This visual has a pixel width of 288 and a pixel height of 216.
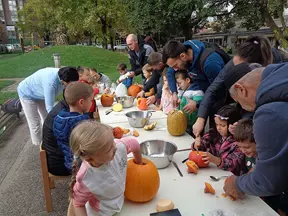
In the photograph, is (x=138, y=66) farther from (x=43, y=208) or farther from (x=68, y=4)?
(x=68, y=4)

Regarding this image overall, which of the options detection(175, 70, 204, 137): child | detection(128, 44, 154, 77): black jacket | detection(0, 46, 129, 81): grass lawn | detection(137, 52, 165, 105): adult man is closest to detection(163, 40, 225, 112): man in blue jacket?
detection(175, 70, 204, 137): child

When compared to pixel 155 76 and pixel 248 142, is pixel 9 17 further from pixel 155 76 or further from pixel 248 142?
pixel 248 142

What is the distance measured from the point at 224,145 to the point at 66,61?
584 inches

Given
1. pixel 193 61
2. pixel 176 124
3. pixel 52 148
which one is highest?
pixel 193 61

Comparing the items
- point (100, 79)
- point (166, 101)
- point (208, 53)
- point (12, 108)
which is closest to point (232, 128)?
point (208, 53)

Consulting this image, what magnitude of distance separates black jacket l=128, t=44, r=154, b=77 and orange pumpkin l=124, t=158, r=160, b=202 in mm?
3653

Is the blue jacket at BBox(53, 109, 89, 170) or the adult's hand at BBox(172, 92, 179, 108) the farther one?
the adult's hand at BBox(172, 92, 179, 108)

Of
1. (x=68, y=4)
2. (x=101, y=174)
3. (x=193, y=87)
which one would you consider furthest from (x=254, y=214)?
(x=68, y=4)

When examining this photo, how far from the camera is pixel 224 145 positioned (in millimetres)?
2088

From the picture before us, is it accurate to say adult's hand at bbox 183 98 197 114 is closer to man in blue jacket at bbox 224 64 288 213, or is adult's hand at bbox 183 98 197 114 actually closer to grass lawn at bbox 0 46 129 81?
man in blue jacket at bbox 224 64 288 213

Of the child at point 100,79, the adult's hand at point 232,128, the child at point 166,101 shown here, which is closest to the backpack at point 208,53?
the child at point 166,101

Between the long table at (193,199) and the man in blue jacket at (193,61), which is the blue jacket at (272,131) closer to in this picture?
the long table at (193,199)

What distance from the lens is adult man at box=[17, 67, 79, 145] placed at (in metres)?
3.15

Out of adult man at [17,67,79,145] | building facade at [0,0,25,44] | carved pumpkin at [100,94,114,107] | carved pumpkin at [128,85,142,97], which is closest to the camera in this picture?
adult man at [17,67,79,145]
